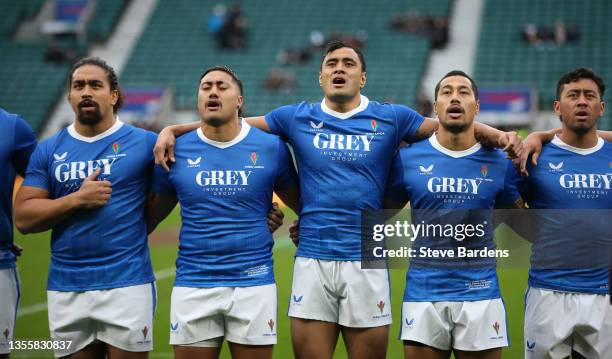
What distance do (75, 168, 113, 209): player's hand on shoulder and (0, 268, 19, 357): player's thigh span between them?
2.64 ft

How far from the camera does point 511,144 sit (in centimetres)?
521

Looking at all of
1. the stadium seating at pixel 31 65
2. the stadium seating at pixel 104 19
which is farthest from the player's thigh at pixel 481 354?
the stadium seating at pixel 104 19

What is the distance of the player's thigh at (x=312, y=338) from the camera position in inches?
206

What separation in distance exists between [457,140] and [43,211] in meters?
2.74

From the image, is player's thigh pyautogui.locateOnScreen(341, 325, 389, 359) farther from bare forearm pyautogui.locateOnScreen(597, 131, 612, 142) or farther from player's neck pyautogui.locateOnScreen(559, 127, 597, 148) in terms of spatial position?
bare forearm pyautogui.locateOnScreen(597, 131, 612, 142)

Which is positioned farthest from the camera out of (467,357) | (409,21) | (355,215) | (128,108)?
(409,21)

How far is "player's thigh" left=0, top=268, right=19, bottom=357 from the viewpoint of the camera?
5.30 m

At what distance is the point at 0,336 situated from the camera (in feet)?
17.3

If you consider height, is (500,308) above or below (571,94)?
below

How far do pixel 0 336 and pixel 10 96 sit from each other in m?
26.0

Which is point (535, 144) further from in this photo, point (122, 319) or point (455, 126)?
point (122, 319)

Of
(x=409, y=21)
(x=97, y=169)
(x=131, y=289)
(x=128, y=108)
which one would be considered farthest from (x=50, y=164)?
(x=409, y=21)

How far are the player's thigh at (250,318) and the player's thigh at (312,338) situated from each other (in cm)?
21

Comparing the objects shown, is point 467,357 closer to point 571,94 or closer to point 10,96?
point 571,94
